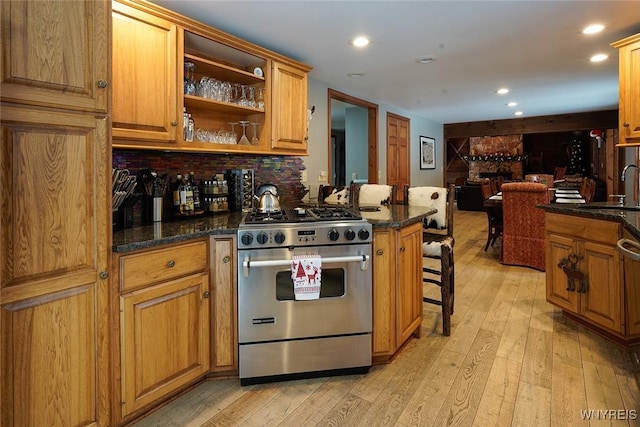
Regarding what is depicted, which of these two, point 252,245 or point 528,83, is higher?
point 528,83

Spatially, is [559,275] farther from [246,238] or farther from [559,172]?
[559,172]

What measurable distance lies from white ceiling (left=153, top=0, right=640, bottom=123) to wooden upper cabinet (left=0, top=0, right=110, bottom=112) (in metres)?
1.01

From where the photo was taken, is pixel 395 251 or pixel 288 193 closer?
pixel 395 251

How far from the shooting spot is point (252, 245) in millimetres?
2025

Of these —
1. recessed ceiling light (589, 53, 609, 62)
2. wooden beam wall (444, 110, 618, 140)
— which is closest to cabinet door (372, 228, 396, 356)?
recessed ceiling light (589, 53, 609, 62)

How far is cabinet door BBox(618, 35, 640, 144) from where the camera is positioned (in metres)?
2.68

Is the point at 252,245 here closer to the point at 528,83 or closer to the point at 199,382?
the point at 199,382

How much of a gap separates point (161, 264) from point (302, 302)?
2.53ft

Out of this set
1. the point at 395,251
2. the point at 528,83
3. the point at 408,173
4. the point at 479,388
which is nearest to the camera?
the point at 479,388

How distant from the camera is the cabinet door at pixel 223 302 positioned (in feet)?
6.70

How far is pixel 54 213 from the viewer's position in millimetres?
1396

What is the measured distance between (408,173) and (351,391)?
206 inches

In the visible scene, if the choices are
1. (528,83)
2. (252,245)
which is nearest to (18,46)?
(252,245)

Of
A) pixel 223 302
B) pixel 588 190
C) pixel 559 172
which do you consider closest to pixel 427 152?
pixel 588 190
